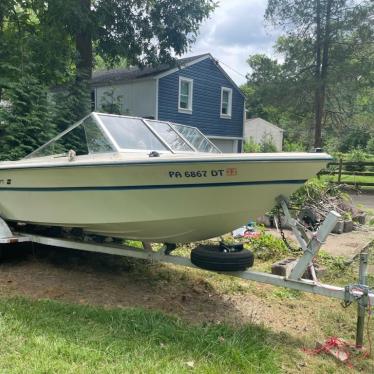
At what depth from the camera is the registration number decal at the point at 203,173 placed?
398cm

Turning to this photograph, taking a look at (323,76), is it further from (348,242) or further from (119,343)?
(119,343)

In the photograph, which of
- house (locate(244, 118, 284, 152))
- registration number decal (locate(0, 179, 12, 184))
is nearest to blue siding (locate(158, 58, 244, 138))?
registration number decal (locate(0, 179, 12, 184))

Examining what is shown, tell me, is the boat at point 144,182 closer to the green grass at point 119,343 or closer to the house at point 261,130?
the green grass at point 119,343

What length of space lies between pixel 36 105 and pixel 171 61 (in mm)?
6919

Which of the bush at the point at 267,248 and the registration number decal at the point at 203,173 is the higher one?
the registration number decal at the point at 203,173

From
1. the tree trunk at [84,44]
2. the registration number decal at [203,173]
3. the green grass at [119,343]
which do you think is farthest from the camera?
the tree trunk at [84,44]

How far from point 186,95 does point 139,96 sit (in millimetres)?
2537

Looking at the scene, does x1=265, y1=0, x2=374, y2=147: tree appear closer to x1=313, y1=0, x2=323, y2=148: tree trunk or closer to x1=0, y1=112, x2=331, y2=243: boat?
x1=313, y1=0, x2=323, y2=148: tree trunk

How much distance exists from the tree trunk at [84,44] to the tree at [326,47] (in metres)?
11.4

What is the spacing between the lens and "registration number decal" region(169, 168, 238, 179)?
13.1 ft

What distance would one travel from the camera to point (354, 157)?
82.9 ft

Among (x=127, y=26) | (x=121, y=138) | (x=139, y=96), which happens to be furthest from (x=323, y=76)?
(x=121, y=138)

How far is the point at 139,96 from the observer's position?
1914 centimetres

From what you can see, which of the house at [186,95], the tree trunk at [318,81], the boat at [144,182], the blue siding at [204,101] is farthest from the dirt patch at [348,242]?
the tree trunk at [318,81]
